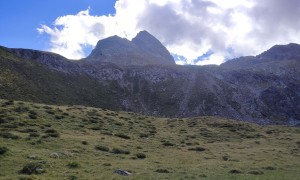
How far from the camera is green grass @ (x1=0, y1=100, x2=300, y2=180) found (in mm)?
33062

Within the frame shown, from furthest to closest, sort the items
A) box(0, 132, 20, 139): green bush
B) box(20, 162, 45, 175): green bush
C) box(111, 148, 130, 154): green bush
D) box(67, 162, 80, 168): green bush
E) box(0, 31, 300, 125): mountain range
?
box(0, 31, 300, 125): mountain range, box(111, 148, 130, 154): green bush, box(0, 132, 20, 139): green bush, box(67, 162, 80, 168): green bush, box(20, 162, 45, 175): green bush

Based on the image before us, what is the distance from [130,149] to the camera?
51.1 metres

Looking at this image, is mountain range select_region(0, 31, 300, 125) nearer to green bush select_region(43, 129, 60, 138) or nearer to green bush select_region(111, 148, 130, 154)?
green bush select_region(43, 129, 60, 138)

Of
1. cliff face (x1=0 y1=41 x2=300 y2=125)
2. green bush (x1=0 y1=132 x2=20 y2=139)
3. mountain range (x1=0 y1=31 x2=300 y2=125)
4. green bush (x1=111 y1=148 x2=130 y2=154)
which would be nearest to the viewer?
green bush (x1=0 y1=132 x2=20 y2=139)

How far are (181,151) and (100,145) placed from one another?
47.1ft

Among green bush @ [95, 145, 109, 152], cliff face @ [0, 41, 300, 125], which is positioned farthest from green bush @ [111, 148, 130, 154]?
cliff face @ [0, 41, 300, 125]

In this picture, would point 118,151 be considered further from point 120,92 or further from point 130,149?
point 120,92

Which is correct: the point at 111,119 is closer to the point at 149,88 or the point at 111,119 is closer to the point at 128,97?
the point at 128,97

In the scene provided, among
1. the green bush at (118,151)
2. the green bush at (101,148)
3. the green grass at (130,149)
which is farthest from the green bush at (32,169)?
the green bush at (118,151)

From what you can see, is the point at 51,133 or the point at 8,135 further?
the point at 51,133

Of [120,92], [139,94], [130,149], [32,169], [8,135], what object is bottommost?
[130,149]

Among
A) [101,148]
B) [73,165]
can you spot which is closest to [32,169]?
[73,165]

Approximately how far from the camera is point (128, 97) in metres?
183

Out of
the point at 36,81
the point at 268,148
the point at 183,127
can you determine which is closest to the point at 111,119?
the point at 183,127
